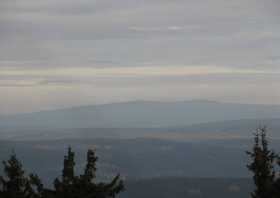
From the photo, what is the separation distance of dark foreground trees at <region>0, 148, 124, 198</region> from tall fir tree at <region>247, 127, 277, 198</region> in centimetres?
419

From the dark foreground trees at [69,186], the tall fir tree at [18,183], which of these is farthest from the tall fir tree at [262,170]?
the tall fir tree at [18,183]

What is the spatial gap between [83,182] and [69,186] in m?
0.36

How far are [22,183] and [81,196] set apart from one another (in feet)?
9.06

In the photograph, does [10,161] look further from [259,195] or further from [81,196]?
[259,195]

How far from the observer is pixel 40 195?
19.9 meters

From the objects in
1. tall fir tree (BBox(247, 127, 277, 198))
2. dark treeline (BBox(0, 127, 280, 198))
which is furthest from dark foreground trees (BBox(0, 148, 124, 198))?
tall fir tree (BBox(247, 127, 277, 198))

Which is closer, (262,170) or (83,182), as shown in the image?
(83,182)

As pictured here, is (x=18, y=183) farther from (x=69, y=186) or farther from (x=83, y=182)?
(x=83, y=182)

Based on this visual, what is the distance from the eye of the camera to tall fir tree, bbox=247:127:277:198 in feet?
70.7

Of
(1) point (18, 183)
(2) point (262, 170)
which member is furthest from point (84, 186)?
(2) point (262, 170)

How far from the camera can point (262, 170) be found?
22.3 metres

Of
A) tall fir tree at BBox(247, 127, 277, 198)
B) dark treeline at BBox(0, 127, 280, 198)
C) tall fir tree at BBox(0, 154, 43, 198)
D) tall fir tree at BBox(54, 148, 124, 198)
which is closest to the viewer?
tall fir tree at BBox(54, 148, 124, 198)

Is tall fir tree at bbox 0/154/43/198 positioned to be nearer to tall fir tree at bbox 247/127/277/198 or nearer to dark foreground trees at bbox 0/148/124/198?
dark foreground trees at bbox 0/148/124/198

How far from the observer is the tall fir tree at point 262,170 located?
848 inches
